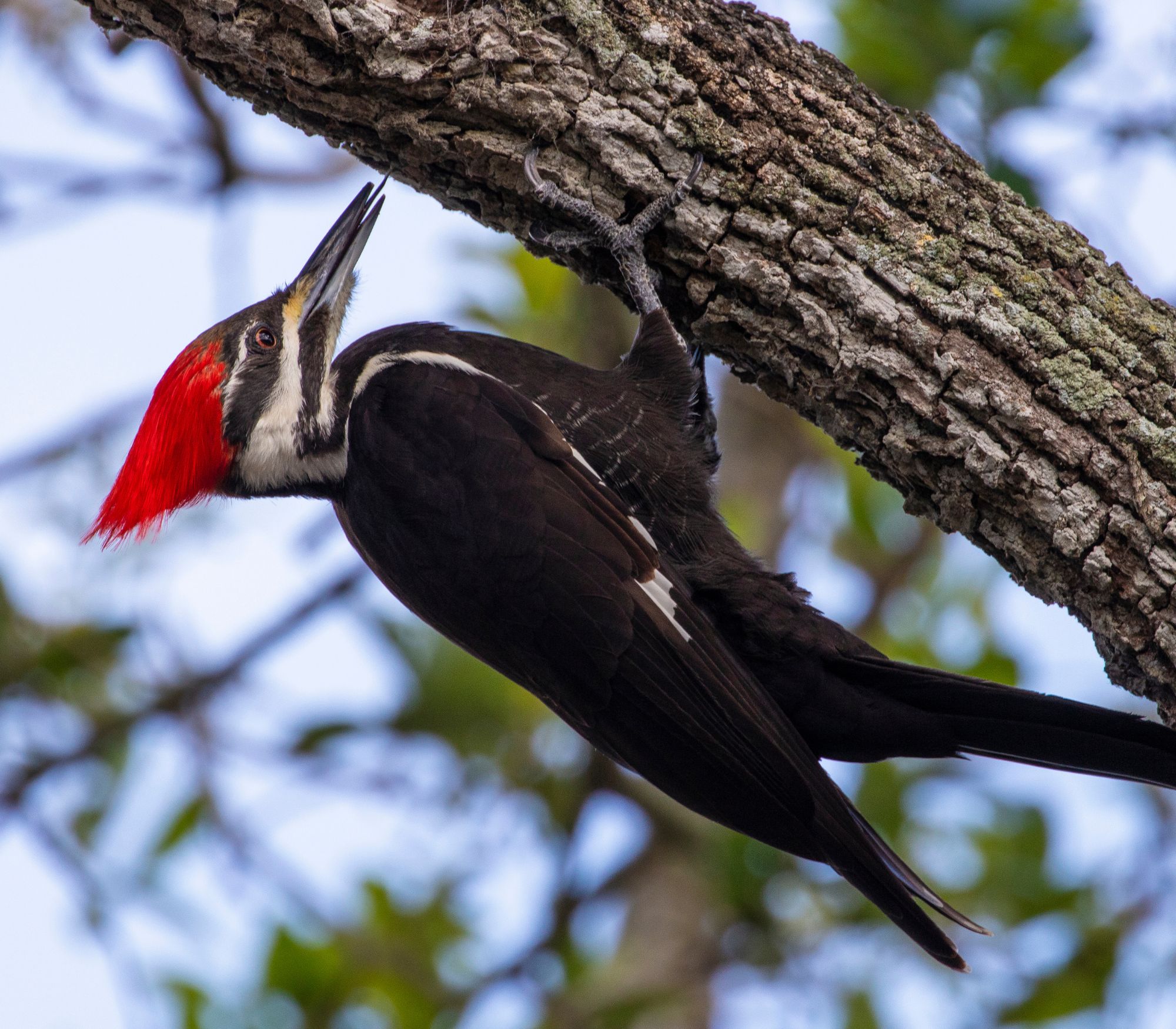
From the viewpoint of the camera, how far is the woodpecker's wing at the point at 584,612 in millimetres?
2471

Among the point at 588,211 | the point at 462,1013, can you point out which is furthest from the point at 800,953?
the point at 588,211

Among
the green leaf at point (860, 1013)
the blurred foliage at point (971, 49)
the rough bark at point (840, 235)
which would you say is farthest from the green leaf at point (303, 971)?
the blurred foliage at point (971, 49)

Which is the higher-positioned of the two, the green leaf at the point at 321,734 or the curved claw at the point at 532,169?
the curved claw at the point at 532,169

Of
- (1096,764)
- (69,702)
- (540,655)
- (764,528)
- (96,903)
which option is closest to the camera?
(1096,764)

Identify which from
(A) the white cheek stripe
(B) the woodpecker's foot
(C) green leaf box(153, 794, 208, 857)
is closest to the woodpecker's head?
(B) the woodpecker's foot

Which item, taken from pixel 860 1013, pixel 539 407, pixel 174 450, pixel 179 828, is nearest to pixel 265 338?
pixel 174 450

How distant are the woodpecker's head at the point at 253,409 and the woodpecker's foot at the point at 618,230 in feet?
2.27

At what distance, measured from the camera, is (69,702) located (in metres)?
4.42

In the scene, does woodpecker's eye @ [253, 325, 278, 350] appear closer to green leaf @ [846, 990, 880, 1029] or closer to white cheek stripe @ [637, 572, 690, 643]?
white cheek stripe @ [637, 572, 690, 643]

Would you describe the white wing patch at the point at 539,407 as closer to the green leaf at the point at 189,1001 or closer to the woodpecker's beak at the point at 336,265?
the woodpecker's beak at the point at 336,265

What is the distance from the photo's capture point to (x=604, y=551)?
256 cm

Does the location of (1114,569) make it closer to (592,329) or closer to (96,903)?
(592,329)

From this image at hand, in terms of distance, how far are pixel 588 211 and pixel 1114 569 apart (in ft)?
3.87

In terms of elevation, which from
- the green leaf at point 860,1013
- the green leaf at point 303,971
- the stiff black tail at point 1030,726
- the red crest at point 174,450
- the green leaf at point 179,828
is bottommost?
the green leaf at point 303,971
